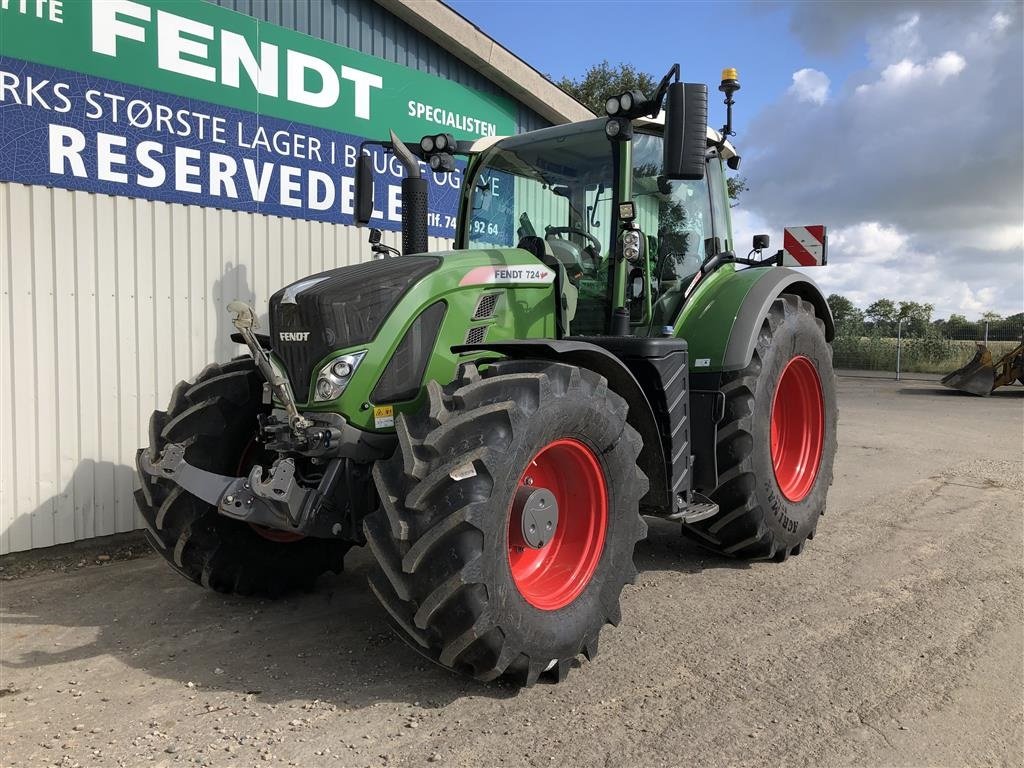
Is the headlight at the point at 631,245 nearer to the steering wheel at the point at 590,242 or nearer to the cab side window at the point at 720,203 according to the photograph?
the steering wheel at the point at 590,242

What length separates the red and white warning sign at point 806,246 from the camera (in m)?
10.9

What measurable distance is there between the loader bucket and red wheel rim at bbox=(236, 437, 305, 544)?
15.1 m

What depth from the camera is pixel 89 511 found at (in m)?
5.29

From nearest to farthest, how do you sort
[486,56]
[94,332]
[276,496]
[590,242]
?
[276,496]
[590,242]
[94,332]
[486,56]

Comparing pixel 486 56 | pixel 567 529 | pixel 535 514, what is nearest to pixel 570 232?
pixel 567 529

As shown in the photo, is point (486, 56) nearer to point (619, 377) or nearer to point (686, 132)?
point (686, 132)

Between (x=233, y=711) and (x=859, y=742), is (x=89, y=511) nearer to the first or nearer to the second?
(x=233, y=711)

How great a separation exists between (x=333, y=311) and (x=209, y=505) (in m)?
1.25

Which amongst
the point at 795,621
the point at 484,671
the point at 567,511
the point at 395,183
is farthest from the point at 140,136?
the point at 795,621

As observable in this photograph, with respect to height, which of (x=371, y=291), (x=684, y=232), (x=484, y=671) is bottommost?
(x=484, y=671)

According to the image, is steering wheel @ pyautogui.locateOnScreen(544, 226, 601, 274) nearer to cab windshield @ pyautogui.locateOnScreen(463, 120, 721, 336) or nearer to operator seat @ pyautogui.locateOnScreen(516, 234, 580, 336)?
cab windshield @ pyautogui.locateOnScreen(463, 120, 721, 336)

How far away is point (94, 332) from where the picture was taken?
527 cm

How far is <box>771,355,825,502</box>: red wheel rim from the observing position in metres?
5.50

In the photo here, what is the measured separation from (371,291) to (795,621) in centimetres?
261
